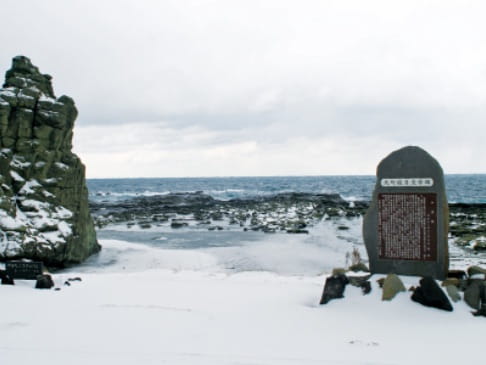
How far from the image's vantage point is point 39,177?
1505 cm

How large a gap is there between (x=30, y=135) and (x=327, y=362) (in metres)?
14.6

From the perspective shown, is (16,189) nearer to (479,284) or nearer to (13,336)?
(13,336)

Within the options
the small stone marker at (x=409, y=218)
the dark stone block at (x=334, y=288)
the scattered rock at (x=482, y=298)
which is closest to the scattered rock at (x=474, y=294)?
the scattered rock at (x=482, y=298)

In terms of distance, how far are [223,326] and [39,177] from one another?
1176cm

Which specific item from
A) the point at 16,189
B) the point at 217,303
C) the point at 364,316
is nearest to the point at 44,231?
the point at 16,189

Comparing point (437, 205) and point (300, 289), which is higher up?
point (437, 205)

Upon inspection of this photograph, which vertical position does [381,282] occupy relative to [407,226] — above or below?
below

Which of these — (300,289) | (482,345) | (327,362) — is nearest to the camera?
(327,362)

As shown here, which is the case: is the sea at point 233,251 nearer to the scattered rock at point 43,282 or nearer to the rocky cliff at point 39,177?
the rocky cliff at point 39,177

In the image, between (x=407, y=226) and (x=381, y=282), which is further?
(x=407, y=226)

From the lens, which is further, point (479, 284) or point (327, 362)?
point (479, 284)

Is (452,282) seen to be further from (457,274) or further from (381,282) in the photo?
(381,282)

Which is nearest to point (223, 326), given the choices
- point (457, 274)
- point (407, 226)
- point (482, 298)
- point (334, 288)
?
point (334, 288)

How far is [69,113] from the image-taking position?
16500mm
